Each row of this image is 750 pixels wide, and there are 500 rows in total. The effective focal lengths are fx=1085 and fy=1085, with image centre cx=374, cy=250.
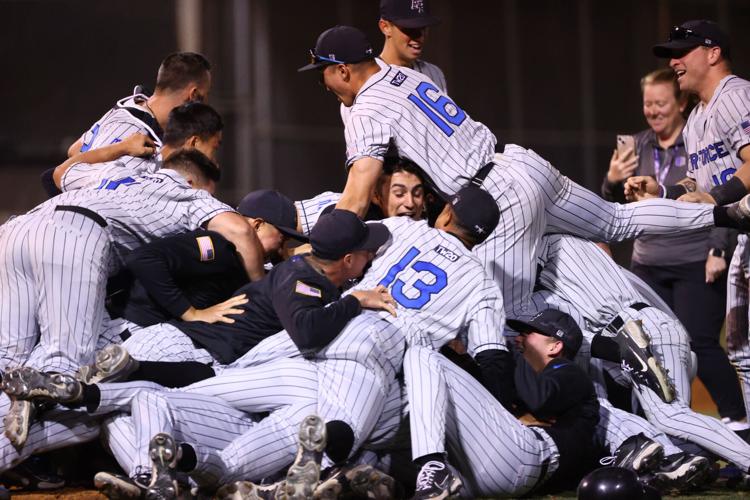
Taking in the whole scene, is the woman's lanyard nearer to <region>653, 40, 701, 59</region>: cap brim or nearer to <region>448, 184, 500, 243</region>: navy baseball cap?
<region>653, 40, 701, 59</region>: cap brim

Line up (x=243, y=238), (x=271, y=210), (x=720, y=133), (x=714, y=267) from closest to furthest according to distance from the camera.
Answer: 1. (x=243, y=238)
2. (x=271, y=210)
3. (x=720, y=133)
4. (x=714, y=267)

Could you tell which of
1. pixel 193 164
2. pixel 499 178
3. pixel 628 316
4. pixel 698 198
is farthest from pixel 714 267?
pixel 193 164

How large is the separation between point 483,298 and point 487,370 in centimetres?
28

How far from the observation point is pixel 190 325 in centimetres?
425

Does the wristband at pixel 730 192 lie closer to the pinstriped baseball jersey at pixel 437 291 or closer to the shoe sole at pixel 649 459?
the pinstriped baseball jersey at pixel 437 291

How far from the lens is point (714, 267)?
5.68 m

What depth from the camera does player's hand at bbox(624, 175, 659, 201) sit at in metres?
5.15

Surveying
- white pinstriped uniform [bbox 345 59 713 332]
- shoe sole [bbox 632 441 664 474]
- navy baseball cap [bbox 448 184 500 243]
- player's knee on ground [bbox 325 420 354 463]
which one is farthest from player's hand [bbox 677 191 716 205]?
player's knee on ground [bbox 325 420 354 463]

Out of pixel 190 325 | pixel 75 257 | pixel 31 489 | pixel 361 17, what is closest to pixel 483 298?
pixel 190 325

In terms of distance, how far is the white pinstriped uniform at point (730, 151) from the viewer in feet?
17.0

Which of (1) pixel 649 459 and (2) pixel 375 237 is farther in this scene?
(2) pixel 375 237

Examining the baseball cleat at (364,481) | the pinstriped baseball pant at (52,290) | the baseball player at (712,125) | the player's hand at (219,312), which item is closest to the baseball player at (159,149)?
the pinstriped baseball pant at (52,290)

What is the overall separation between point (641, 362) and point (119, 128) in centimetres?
264

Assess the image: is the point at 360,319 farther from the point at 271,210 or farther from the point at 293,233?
the point at 271,210
